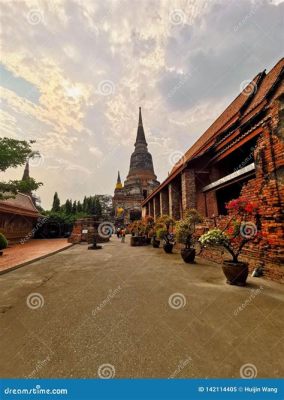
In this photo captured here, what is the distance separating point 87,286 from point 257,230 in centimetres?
461

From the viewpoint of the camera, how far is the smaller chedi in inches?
1615

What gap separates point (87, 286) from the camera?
163 inches

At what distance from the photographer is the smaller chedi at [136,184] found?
41031 millimetres

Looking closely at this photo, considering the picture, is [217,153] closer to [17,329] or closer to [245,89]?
[245,89]

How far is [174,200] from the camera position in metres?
12.3

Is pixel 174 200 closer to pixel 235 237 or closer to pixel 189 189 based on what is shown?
pixel 189 189

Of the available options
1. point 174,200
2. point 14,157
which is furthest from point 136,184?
point 14,157

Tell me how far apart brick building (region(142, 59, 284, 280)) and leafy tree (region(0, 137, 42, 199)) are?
8664 millimetres
